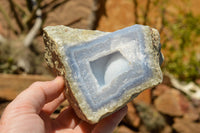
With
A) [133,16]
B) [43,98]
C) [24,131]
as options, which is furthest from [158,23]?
[24,131]

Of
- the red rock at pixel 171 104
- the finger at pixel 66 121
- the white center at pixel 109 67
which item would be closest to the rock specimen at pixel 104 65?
the white center at pixel 109 67

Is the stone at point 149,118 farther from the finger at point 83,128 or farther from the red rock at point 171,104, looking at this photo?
the finger at point 83,128

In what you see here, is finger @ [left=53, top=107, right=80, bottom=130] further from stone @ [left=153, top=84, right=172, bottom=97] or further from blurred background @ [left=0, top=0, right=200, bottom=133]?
stone @ [left=153, top=84, right=172, bottom=97]

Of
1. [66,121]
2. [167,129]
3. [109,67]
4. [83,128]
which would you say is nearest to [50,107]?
[66,121]

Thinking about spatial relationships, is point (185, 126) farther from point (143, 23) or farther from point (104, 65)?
point (104, 65)

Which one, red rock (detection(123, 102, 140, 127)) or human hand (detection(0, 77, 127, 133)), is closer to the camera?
human hand (detection(0, 77, 127, 133))

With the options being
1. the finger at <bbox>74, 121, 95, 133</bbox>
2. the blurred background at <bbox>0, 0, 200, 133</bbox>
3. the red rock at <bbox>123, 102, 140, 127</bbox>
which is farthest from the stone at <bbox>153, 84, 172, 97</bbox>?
the finger at <bbox>74, 121, 95, 133</bbox>

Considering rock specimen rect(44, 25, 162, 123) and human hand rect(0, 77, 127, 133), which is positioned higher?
rock specimen rect(44, 25, 162, 123)
